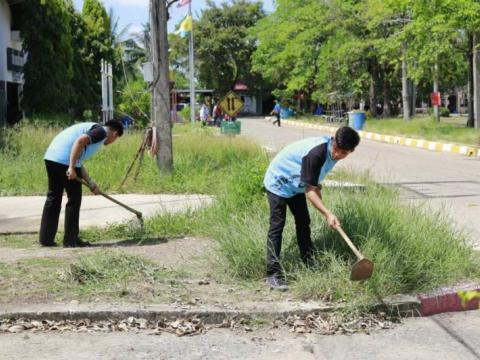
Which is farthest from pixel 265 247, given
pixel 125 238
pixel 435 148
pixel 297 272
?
pixel 435 148

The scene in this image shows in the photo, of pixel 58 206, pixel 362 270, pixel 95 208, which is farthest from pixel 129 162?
pixel 362 270

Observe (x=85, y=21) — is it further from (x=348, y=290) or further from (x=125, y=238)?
(x=348, y=290)

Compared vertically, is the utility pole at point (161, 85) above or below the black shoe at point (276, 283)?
above

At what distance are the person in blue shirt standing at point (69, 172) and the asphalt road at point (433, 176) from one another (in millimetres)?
3420

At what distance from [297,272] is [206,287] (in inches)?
30.4

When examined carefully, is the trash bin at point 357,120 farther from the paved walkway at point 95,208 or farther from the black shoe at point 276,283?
the black shoe at point 276,283

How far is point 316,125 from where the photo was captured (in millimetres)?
40562

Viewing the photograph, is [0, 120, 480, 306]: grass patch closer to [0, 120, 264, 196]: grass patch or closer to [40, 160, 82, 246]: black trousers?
[40, 160, 82, 246]: black trousers

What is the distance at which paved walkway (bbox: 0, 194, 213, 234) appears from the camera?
29.9ft

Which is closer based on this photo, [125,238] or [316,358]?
[316,358]

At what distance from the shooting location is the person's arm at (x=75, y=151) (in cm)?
725

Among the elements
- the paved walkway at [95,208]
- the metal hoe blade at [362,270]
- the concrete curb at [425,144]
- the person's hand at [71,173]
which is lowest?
the paved walkway at [95,208]

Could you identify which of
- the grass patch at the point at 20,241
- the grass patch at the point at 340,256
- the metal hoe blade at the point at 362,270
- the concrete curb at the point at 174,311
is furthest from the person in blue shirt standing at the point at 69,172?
the metal hoe blade at the point at 362,270

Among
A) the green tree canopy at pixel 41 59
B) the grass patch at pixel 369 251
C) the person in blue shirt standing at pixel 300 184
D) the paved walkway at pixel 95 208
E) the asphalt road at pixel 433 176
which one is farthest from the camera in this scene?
the green tree canopy at pixel 41 59
